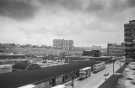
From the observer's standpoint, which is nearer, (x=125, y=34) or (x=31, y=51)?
(x=125, y=34)

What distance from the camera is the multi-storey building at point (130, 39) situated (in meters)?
95.1

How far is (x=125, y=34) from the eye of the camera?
98.5 metres

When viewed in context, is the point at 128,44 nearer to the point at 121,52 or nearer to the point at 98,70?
the point at 98,70

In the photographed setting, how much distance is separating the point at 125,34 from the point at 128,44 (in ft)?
22.2

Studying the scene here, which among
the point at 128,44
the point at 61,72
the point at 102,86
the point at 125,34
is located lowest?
the point at 102,86

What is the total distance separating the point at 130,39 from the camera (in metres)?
96.5

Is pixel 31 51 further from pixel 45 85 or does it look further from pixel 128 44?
pixel 45 85

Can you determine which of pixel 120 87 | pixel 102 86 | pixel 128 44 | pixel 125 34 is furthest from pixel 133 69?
pixel 102 86

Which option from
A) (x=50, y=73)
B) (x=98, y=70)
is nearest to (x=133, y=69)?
(x=98, y=70)

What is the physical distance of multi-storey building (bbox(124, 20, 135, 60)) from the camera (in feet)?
312

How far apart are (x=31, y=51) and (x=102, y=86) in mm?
141019

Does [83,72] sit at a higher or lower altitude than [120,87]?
higher

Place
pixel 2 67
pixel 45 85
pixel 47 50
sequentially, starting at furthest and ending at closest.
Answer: pixel 47 50, pixel 2 67, pixel 45 85

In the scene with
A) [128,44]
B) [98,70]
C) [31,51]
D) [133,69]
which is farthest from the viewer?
[31,51]
